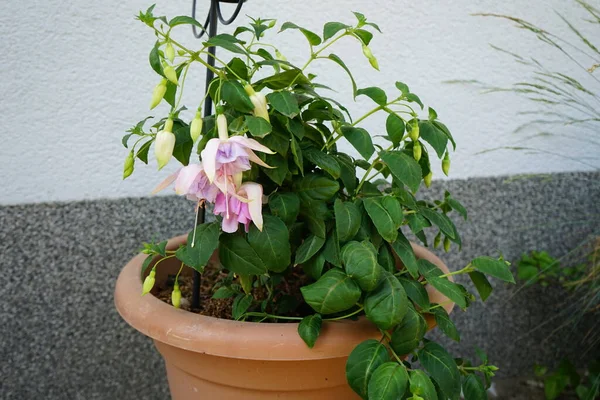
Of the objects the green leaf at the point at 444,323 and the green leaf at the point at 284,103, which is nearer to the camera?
the green leaf at the point at 284,103

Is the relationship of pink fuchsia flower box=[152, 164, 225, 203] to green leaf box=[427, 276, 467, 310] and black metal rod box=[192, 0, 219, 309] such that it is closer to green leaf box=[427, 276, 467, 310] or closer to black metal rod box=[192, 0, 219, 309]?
black metal rod box=[192, 0, 219, 309]

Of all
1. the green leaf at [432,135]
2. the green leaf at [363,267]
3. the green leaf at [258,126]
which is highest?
the green leaf at [258,126]

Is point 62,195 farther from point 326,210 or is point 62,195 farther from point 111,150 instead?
point 326,210

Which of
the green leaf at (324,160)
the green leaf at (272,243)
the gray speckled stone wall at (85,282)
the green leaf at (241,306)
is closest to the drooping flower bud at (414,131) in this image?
the green leaf at (324,160)

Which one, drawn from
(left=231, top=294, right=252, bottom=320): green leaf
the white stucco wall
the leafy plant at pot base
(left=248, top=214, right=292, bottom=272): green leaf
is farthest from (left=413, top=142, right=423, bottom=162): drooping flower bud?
the white stucco wall

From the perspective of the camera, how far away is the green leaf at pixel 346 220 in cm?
84

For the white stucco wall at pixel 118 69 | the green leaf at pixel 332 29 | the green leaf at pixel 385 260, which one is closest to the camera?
the green leaf at pixel 332 29

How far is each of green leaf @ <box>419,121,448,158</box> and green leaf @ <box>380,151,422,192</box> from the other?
0.04 meters

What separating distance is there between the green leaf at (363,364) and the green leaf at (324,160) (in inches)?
9.3

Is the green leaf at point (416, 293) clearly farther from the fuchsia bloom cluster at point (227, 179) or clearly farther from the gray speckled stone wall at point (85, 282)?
the gray speckled stone wall at point (85, 282)

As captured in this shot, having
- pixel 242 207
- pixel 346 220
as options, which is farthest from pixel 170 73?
pixel 346 220

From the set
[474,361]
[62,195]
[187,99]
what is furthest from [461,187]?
[62,195]

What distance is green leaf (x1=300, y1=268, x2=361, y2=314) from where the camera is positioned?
0.79 metres

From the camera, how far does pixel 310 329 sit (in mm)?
820
